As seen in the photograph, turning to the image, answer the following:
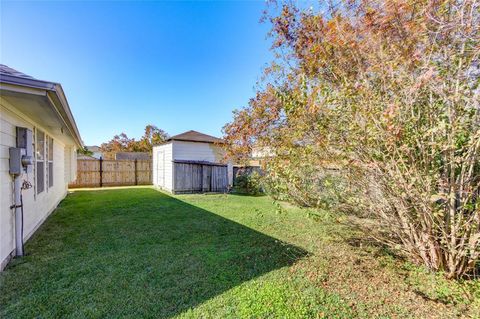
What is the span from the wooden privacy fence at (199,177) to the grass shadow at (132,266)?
518 cm

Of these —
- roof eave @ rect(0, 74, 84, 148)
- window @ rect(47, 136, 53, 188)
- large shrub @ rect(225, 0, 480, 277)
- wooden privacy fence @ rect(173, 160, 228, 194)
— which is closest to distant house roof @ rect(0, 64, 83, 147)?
roof eave @ rect(0, 74, 84, 148)

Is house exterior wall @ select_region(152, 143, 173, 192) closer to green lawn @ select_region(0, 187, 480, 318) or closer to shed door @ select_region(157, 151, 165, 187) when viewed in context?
shed door @ select_region(157, 151, 165, 187)

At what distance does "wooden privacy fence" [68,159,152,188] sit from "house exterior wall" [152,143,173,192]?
4.70ft

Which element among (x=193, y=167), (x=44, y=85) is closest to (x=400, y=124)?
(x=44, y=85)

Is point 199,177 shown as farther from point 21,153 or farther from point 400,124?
point 400,124

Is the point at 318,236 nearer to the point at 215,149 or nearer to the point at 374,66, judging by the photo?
the point at 374,66

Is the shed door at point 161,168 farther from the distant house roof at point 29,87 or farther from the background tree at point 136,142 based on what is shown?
the background tree at point 136,142

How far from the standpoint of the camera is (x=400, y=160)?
2430mm

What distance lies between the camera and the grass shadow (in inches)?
92.1

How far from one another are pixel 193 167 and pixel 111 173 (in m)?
6.91

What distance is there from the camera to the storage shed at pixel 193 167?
10923 mm

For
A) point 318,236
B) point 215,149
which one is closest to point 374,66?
point 318,236

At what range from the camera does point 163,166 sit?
12.7m

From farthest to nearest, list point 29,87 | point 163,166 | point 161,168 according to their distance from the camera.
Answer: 1. point 161,168
2. point 163,166
3. point 29,87
